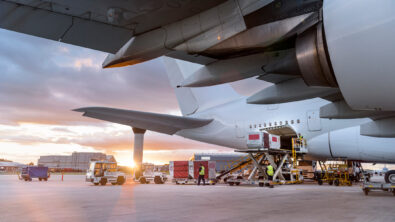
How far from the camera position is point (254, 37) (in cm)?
499

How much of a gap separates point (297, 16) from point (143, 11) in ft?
→ 8.54

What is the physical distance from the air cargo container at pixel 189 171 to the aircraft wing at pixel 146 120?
3154 mm

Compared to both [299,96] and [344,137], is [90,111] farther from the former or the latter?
[344,137]

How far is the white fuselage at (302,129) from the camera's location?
15.5 metres

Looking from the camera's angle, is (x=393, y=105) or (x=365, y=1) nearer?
(x=365, y=1)

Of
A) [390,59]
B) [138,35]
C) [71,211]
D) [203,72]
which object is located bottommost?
[71,211]

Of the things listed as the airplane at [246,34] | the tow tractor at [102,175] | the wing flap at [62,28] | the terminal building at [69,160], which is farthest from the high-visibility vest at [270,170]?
the terminal building at [69,160]

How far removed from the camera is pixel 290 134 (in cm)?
2362

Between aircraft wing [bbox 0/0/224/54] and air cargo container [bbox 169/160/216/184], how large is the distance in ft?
56.9

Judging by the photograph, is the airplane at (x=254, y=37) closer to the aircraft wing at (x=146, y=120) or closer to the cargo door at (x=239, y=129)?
the aircraft wing at (x=146, y=120)

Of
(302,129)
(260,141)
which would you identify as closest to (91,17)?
(260,141)

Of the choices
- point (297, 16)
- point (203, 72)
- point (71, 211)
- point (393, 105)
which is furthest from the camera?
point (71, 211)

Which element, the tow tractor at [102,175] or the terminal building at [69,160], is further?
the terminal building at [69,160]

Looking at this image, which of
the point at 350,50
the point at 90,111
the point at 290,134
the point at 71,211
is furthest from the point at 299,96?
the point at 290,134
